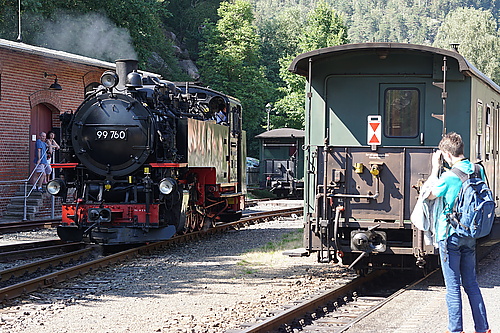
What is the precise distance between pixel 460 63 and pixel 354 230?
8.04ft

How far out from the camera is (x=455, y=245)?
19.0ft

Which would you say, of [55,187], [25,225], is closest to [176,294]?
[55,187]

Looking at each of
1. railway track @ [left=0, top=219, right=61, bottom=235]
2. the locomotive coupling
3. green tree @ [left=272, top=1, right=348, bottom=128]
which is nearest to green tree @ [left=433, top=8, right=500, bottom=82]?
green tree @ [left=272, top=1, right=348, bottom=128]

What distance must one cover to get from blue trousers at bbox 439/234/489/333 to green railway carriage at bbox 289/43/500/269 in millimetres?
2636

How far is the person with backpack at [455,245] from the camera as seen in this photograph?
227 inches

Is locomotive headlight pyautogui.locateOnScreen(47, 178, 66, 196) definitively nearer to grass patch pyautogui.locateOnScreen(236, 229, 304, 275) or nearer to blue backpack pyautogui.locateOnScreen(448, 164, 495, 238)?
grass patch pyautogui.locateOnScreen(236, 229, 304, 275)

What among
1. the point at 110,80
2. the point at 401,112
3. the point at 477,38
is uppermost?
the point at 477,38

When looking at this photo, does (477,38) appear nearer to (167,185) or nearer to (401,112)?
(167,185)

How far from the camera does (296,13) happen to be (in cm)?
8569

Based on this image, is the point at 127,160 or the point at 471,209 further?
the point at 127,160

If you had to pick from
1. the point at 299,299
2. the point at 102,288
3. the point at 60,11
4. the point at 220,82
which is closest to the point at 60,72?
the point at 60,11

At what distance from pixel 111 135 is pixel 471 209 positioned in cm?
773

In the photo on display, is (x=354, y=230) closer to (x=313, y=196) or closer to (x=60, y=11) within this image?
(x=313, y=196)

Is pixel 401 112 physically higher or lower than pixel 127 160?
higher
